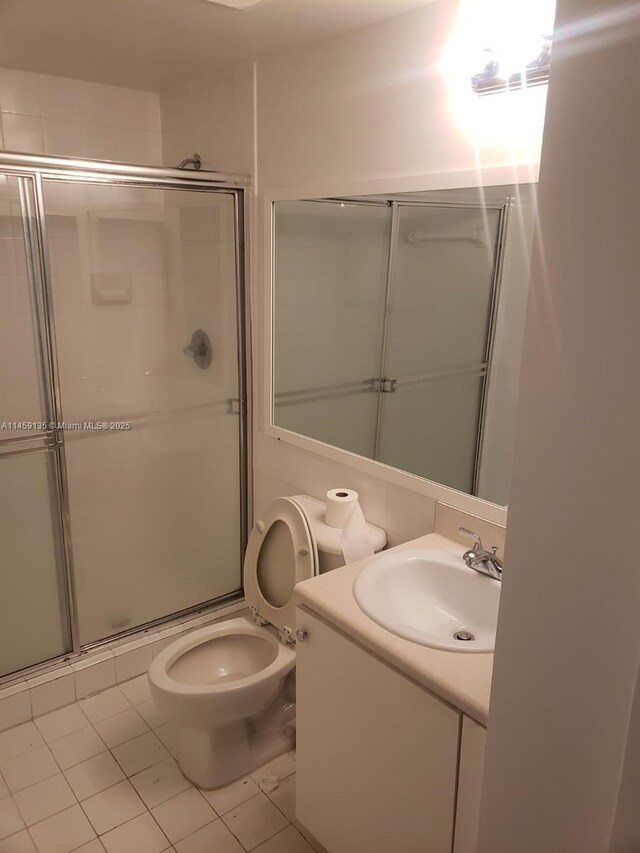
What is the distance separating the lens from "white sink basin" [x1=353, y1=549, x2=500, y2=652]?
5.10 ft

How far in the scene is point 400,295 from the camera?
211cm

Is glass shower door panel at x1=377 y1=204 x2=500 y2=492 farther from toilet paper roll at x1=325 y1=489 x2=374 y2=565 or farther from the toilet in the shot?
the toilet

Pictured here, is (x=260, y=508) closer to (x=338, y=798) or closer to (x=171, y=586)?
(x=171, y=586)

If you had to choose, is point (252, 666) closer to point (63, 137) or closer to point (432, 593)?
point (432, 593)

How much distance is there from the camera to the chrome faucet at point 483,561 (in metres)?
1.58

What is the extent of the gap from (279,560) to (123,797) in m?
0.84

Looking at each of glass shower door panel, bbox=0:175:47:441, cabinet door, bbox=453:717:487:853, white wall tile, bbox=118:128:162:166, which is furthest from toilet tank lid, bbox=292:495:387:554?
white wall tile, bbox=118:128:162:166

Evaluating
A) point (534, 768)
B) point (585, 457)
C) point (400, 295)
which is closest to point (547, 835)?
point (534, 768)

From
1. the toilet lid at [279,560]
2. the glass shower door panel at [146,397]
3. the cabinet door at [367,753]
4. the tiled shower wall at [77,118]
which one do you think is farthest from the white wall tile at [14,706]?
the tiled shower wall at [77,118]

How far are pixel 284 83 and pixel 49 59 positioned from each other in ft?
2.87

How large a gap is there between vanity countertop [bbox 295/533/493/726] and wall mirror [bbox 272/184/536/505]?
1.68 ft

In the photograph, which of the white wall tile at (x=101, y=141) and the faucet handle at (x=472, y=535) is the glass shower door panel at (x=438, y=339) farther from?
the white wall tile at (x=101, y=141)

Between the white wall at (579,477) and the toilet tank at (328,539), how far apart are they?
1260 millimetres

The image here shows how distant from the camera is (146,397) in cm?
256
